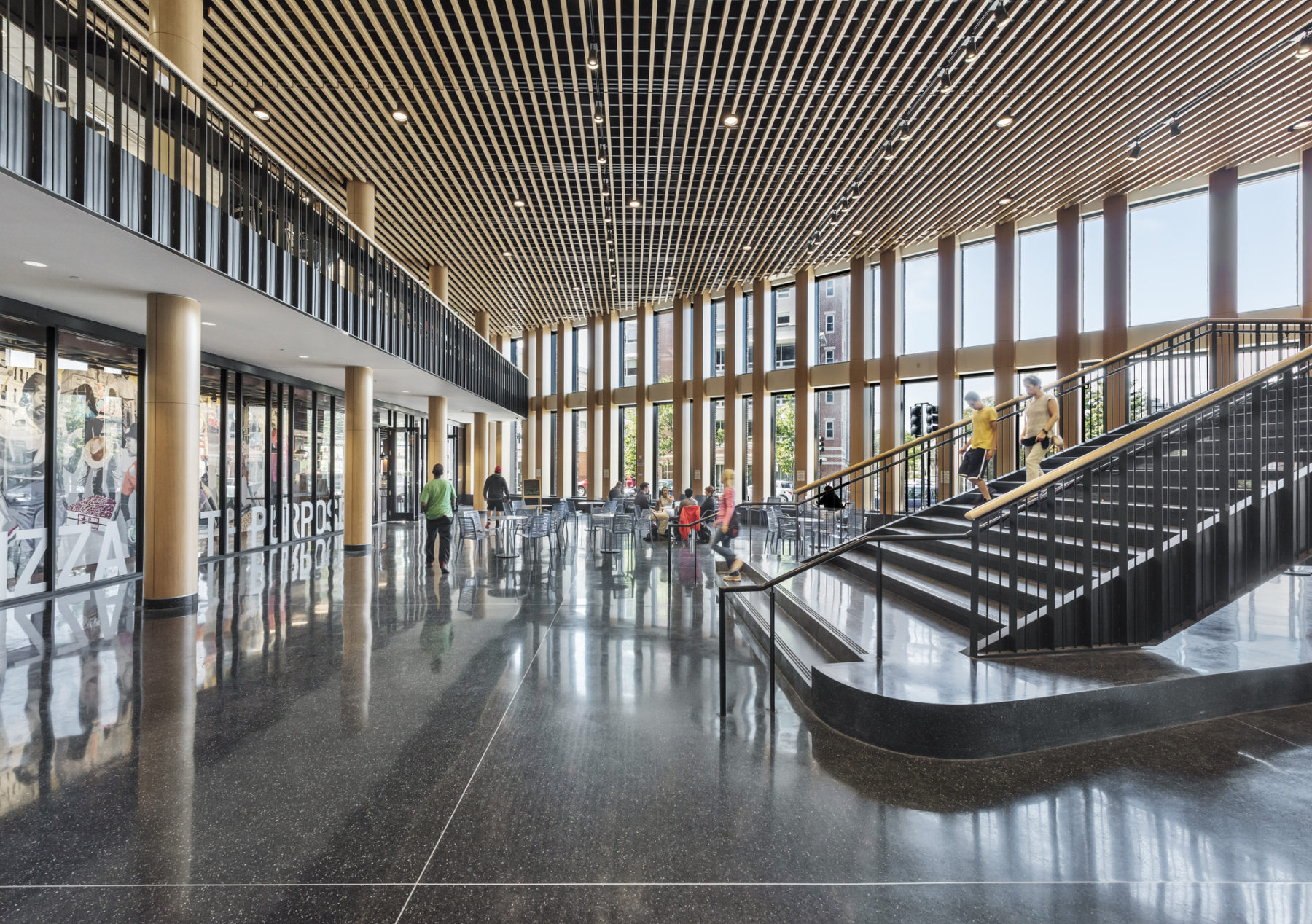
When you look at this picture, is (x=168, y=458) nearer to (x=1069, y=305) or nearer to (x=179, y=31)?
(x=179, y=31)

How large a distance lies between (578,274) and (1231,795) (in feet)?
56.2

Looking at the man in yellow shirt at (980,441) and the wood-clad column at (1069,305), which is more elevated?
the wood-clad column at (1069,305)

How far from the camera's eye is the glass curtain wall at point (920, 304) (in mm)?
15297

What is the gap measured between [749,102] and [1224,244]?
890 cm

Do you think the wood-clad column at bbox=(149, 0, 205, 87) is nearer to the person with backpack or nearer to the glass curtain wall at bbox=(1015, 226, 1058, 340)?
the person with backpack

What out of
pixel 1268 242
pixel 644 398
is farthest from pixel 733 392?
pixel 1268 242

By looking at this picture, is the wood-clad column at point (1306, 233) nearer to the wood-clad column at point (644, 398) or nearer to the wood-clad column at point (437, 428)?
the wood-clad column at point (644, 398)

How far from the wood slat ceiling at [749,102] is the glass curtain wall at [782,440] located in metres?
5.71

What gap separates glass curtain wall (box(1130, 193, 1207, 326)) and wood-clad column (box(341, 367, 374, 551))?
1513 cm

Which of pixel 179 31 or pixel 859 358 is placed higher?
pixel 179 31

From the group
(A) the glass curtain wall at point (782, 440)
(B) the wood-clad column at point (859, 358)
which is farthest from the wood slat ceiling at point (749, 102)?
(A) the glass curtain wall at point (782, 440)

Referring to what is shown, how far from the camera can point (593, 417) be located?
914 inches

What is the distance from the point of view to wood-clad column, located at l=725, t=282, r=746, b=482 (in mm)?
18898

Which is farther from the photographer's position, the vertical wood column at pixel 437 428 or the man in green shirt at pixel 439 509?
the vertical wood column at pixel 437 428
